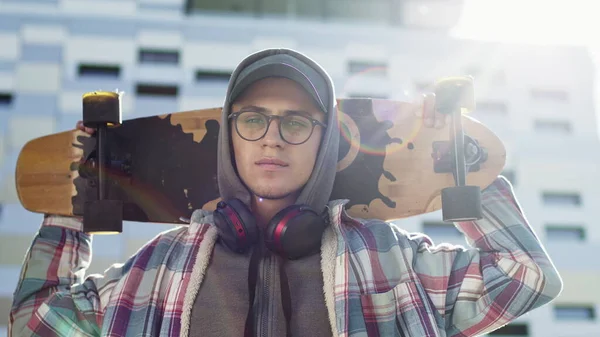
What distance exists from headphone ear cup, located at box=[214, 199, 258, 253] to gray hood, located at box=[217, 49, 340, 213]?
0.16 m

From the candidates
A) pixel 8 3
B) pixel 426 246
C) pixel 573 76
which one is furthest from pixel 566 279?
pixel 8 3

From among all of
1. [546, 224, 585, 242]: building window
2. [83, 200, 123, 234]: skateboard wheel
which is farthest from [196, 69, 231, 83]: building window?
[83, 200, 123, 234]: skateboard wheel

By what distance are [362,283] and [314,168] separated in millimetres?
467

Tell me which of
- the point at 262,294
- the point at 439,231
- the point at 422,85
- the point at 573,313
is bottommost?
the point at 573,313

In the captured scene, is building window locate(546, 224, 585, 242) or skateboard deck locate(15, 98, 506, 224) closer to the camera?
skateboard deck locate(15, 98, 506, 224)

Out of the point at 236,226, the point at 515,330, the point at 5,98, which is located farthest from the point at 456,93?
the point at 515,330

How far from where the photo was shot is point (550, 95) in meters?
19.6

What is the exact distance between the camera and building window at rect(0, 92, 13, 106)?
16.2 m

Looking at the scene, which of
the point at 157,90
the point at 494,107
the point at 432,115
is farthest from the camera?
the point at 494,107

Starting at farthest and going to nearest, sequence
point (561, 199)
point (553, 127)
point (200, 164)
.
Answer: point (553, 127)
point (561, 199)
point (200, 164)

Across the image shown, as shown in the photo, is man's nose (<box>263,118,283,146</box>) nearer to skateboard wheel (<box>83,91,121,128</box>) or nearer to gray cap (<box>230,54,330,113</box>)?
gray cap (<box>230,54,330,113</box>)

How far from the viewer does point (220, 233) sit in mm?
1664

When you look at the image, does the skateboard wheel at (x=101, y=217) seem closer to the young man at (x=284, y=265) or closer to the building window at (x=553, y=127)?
the young man at (x=284, y=265)

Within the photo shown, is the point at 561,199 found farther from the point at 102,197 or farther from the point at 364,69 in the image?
the point at 102,197
